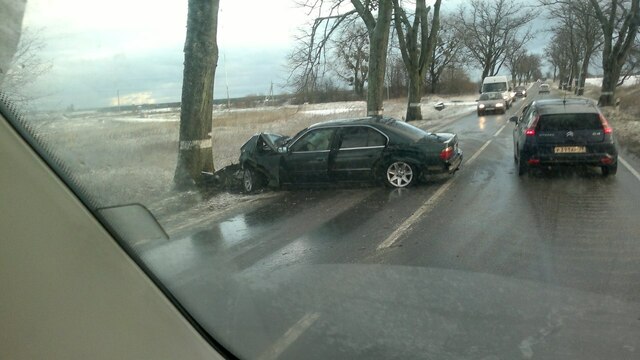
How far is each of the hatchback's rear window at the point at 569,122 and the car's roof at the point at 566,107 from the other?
5.0 inches

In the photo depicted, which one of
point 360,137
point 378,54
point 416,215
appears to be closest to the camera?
point 416,215

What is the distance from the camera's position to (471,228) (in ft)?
23.3

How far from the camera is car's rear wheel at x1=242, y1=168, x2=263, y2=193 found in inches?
457

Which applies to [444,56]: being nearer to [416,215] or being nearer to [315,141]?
[315,141]

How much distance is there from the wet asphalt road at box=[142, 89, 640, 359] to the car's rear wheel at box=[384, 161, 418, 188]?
102 centimetres

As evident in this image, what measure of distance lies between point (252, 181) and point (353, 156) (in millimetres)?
2120

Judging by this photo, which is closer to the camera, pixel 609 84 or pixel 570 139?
pixel 570 139

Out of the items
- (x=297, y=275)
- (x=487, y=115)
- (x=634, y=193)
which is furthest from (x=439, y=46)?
(x=297, y=275)

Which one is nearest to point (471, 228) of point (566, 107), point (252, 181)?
point (566, 107)

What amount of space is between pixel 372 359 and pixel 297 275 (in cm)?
204

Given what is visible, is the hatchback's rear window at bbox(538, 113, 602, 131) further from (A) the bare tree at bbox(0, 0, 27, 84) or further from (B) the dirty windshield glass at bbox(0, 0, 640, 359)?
(A) the bare tree at bbox(0, 0, 27, 84)

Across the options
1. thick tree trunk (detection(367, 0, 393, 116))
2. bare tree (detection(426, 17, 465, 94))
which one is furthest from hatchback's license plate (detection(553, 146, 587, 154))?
bare tree (detection(426, 17, 465, 94))

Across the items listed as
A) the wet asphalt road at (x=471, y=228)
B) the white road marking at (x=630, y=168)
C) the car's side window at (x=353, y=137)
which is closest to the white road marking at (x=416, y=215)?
the wet asphalt road at (x=471, y=228)

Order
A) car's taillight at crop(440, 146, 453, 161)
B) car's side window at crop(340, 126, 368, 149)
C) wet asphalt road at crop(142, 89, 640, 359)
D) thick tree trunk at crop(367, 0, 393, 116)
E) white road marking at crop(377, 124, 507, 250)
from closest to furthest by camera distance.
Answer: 1. wet asphalt road at crop(142, 89, 640, 359)
2. white road marking at crop(377, 124, 507, 250)
3. car's taillight at crop(440, 146, 453, 161)
4. car's side window at crop(340, 126, 368, 149)
5. thick tree trunk at crop(367, 0, 393, 116)
